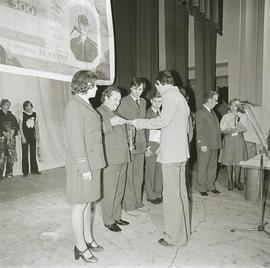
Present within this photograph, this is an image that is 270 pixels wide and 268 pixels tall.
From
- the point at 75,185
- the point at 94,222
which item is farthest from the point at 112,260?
the point at 94,222

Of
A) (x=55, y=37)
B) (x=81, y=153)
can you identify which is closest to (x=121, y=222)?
(x=81, y=153)

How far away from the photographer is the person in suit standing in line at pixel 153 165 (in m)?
3.45

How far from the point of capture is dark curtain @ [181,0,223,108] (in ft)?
16.6

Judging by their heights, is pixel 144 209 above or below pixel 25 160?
below

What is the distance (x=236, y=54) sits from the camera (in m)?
5.64

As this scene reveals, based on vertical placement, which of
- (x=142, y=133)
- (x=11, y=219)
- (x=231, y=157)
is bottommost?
(x=11, y=219)

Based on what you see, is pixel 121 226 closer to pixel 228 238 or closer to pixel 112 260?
pixel 112 260

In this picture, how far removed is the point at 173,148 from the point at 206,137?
63.8 inches

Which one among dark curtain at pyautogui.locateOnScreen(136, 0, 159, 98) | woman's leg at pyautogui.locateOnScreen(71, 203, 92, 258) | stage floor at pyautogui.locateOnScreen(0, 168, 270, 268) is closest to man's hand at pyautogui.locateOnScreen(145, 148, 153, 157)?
stage floor at pyautogui.locateOnScreen(0, 168, 270, 268)

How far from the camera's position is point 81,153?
6.50 ft

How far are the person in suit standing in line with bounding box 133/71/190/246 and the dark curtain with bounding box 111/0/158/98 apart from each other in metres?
1.63

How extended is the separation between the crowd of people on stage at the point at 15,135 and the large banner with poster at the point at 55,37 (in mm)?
2304

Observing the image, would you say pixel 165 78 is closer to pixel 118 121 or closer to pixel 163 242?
pixel 118 121

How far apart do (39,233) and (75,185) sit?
942 mm
